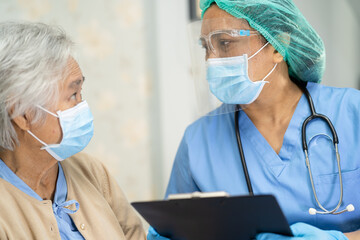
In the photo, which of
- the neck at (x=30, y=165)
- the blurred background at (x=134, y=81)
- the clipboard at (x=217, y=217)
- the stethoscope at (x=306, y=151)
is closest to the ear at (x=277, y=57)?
the stethoscope at (x=306, y=151)

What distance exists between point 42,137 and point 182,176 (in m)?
0.53

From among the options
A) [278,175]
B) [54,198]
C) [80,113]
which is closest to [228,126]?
[278,175]

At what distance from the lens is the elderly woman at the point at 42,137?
122cm

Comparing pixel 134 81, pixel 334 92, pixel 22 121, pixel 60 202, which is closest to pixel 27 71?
pixel 22 121

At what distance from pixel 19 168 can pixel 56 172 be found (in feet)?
0.47

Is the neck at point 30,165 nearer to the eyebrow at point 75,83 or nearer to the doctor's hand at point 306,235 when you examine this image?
the eyebrow at point 75,83

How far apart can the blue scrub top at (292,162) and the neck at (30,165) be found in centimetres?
47

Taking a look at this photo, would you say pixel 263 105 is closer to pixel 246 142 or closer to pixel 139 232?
pixel 246 142

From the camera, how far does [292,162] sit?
1.39 m

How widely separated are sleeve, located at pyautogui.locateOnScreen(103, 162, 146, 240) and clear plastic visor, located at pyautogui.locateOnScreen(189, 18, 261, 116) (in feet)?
1.47

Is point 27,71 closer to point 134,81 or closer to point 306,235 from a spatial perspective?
point 306,235

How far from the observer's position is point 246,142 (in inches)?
59.0

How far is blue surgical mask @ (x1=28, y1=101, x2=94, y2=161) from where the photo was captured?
129 centimetres

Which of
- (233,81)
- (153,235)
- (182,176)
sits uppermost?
(233,81)
